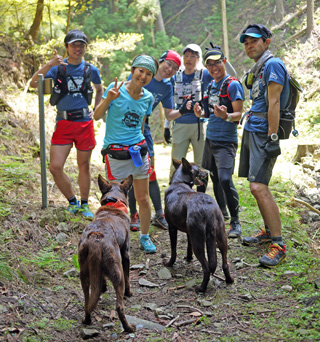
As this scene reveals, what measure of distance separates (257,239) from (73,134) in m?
3.11

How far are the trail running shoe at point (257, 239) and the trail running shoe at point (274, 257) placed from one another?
531mm

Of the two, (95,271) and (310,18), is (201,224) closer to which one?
(95,271)

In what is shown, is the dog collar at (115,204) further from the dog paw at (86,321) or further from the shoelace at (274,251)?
the shoelace at (274,251)

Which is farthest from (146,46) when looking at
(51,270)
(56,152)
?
(51,270)

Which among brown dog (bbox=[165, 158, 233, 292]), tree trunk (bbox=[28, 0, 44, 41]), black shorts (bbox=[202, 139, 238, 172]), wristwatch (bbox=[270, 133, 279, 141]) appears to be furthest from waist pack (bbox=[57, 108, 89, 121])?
tree trunk (bbox=[28, 0, 44, 41])

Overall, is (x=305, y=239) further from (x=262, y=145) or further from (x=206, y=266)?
(x=206, y=266)

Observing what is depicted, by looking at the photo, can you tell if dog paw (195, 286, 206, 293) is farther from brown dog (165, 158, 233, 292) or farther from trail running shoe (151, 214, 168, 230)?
trail running shoe (151, 214, 168, 230)

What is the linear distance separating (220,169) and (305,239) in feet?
5.21

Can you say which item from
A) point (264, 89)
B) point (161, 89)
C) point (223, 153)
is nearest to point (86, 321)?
point (223, 153)

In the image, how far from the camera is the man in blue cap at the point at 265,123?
4273mm

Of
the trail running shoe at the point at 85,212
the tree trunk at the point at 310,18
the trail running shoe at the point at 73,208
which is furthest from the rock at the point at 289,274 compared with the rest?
the tree trunk at the point at 310,18

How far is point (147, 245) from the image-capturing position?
500 cm

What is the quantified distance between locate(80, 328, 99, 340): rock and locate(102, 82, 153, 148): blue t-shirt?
235 centimetres

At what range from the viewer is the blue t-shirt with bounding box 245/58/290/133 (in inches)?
166
